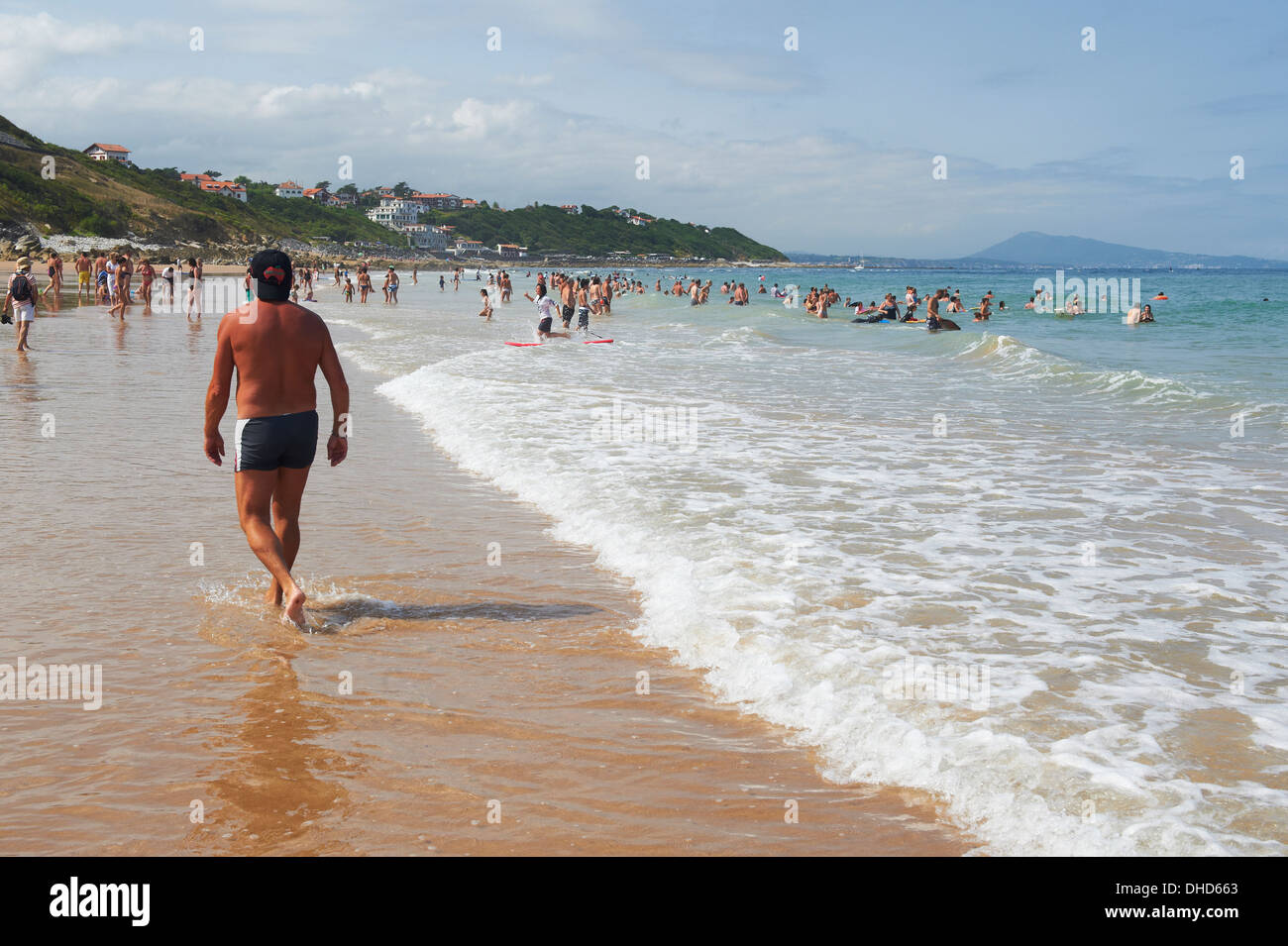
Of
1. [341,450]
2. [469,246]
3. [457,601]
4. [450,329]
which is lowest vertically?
[457,601]

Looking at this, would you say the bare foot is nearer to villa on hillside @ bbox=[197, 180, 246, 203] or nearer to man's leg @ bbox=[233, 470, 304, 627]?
man's leg @ bbox=[233, 470, 304, 627]

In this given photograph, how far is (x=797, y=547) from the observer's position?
6543 millimetres

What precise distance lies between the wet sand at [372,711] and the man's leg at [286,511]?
30 centimetres

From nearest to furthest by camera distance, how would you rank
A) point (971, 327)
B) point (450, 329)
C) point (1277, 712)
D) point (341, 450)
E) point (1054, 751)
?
1. point (1054, 751)
2. point (1277, 712)
3. point (341, 450)
4. point (450, 329)
5. point (971, 327)

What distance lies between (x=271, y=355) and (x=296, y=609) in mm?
1311

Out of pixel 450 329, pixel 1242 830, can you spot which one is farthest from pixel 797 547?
pixel 450 329

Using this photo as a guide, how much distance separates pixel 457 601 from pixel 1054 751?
3.22m

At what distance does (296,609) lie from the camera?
16.3 feet

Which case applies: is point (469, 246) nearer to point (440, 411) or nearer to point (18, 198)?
point (18, 198)

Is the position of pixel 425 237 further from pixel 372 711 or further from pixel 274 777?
pixel 274 777

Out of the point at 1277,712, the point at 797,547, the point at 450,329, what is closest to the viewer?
the point at 1277,712

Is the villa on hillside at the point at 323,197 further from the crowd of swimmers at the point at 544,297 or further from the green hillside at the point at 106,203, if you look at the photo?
the crowd of swimmers at the point at 544,297

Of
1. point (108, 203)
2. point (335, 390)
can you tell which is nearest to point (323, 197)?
point (108, 203)

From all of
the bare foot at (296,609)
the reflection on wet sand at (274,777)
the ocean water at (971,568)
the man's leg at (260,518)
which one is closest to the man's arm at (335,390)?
the man's leg at (260,518)
